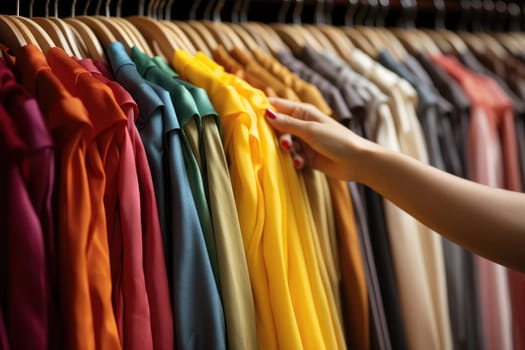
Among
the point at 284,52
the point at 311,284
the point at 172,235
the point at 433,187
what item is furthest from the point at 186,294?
the point at 284,52

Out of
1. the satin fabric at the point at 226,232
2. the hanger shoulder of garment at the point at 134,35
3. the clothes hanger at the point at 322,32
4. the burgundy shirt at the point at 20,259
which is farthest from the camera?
the clothes hanger at the point at 322,32

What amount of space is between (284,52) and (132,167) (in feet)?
1.51

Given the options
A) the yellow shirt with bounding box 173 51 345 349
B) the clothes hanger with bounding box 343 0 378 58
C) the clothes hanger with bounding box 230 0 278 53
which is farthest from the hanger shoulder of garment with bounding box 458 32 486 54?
the yellow shirt with bounding box 173 51 345 349

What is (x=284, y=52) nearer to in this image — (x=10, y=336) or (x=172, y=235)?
(x=172, y=235)

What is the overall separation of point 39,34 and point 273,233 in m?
0.45

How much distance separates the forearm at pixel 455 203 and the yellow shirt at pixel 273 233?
0.41 feet

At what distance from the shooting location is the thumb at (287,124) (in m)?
0.76

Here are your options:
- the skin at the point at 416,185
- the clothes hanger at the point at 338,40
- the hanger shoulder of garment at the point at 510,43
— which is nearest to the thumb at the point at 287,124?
the skin at the point at 416,185

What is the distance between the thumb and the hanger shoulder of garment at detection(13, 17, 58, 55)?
33cm

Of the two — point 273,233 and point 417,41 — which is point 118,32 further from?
point 417,41

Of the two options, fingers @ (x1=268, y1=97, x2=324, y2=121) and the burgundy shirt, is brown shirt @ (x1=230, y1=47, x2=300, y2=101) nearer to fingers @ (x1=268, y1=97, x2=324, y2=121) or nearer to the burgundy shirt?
fingers @ (x1=268, y1=97, x2=324, y2=121)

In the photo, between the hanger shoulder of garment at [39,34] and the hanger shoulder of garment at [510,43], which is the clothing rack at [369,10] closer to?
the hanger shoulder of garment at [510,43]

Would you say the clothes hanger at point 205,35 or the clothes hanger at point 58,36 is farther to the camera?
the clothes hanger at point 205,35

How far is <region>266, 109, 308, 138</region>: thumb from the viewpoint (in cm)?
76
